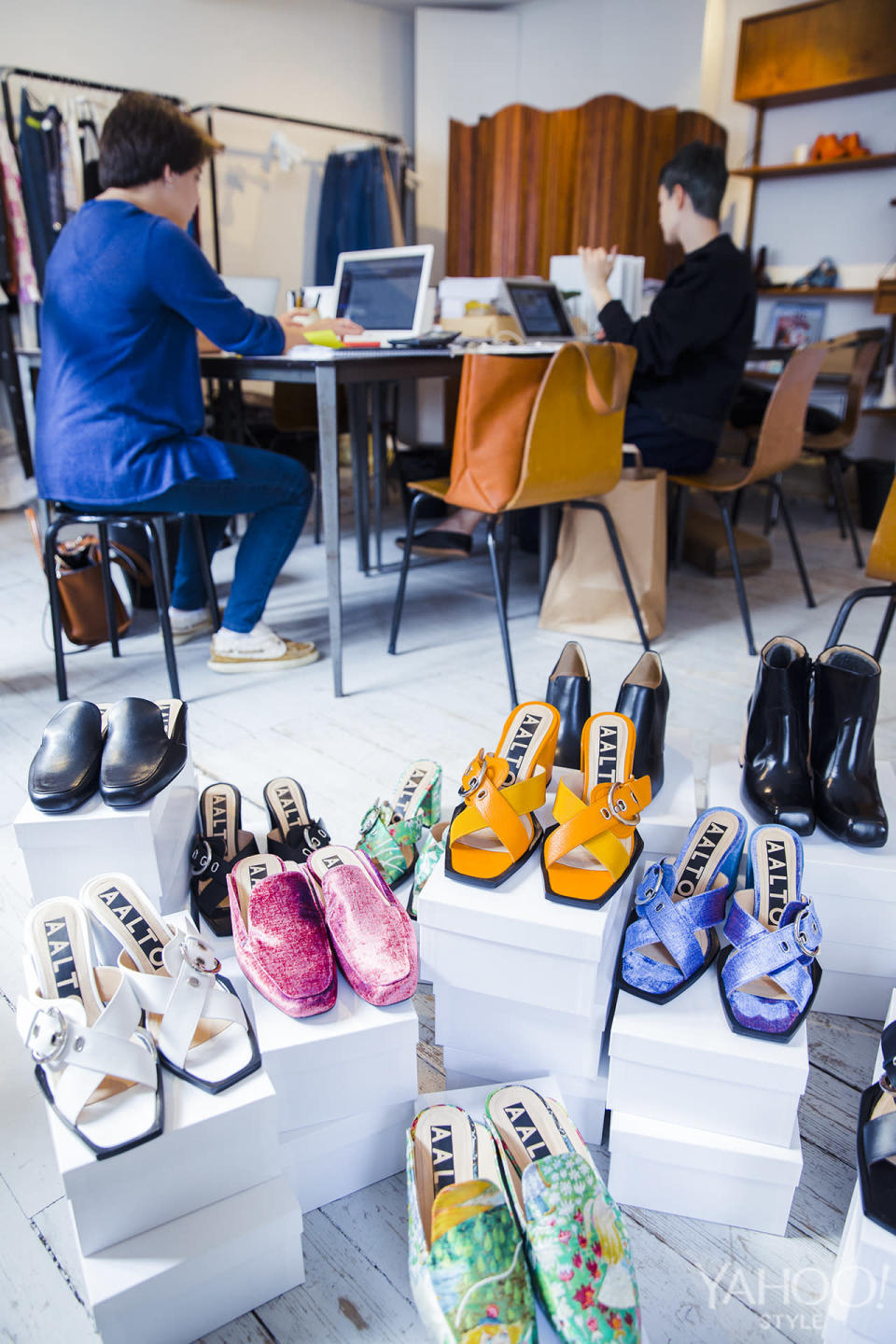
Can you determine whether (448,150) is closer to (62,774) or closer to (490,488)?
(490,488)

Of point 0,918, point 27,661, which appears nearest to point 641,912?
point 0,918

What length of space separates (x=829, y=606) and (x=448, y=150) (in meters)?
3.98

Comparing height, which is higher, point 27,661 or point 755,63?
point 755,63

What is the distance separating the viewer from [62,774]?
1.11 m

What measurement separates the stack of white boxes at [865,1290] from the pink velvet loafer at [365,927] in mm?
442

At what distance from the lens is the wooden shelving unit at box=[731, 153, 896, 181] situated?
168 inches

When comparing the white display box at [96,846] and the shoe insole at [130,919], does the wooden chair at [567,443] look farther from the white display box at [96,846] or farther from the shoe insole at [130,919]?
the shoe insole at [130,919]

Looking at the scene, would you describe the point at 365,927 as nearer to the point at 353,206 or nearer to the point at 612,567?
the point at 612,567

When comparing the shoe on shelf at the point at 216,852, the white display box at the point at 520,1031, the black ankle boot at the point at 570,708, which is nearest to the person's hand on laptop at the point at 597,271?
the black ankle boot at the point at 570,708

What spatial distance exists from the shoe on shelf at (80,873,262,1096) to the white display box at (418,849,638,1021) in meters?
0.21

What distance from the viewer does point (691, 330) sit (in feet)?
8.21

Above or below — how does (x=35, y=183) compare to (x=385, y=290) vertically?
above

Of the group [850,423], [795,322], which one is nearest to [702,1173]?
[850,423]

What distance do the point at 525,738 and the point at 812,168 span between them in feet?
15.0
